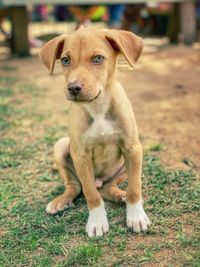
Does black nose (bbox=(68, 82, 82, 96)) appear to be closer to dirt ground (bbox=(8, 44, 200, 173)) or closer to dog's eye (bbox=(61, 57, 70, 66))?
dog's eye (bbox=(61, 57, 70, 66))

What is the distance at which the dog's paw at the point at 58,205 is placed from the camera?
3.57m

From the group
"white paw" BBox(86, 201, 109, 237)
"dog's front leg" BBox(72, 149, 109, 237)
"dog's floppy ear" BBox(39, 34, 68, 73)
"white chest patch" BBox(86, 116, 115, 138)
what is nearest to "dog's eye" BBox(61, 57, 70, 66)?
"dog's floppy ear" BBox(39, 34, 68, 73)

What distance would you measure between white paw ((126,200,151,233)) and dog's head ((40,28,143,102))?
90 cm

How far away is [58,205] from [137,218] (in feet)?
2.26

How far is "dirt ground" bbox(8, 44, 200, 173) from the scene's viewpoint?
472cm

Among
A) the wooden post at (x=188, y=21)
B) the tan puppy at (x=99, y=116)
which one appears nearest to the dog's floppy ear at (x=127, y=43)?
the tan puppy at (x=99, y=116)

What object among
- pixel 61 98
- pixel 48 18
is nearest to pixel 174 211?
pixel 61 98

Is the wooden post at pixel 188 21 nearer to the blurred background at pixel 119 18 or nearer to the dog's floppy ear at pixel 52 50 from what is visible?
the blurred background at pixel 119 18

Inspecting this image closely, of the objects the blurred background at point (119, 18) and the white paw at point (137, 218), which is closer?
the white paw at point (137, 218)

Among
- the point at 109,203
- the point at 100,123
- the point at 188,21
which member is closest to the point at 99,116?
the point at 100,123

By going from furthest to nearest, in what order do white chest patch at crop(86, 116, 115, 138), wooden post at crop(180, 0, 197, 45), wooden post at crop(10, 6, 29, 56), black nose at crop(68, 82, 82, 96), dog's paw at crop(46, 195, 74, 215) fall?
wooden post at crop(180, 0, 197, 45) < wooden post at crop(10, 6, 29, 56) < dog's paw at crop(46, 195, 74, 215) < white chest patch at crop(86, 116, 115, 138) < black nose at crop(68, 82, 82, 96)

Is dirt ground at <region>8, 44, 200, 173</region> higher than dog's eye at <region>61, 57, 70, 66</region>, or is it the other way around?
dog's eye at <region>61, 57, 70, 66</region>

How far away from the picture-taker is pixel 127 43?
3.14 metres

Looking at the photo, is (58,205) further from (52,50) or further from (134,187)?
(52,50)
